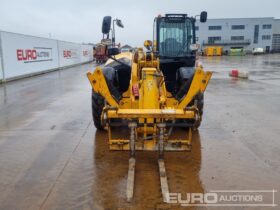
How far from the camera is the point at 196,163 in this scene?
15.2 ft

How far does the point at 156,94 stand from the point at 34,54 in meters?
17.0

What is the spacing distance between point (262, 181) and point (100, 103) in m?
3.32

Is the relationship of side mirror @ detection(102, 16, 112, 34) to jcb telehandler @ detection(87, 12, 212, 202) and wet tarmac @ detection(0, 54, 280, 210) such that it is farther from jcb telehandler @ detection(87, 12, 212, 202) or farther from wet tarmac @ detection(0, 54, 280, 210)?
wet tarmac @ detection(0, 54, 280, 210)

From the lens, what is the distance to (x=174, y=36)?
305 inches

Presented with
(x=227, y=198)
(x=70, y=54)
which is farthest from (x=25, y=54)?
(x=227, y=198)

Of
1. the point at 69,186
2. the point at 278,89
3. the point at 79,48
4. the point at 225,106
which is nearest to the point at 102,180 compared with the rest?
the point at 69,186

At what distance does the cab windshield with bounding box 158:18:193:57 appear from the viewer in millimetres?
7680

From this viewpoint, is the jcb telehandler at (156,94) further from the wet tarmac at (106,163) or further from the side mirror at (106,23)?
the wet tarmac at (106,163)

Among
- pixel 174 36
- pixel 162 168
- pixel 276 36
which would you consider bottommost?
pixel 162 168

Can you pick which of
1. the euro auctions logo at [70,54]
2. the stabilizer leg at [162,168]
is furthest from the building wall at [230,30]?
the stabilizer leg at [162,168]

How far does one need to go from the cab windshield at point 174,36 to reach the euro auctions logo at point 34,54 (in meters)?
12.3

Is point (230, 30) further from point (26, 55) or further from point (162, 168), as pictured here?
point (162, 168)

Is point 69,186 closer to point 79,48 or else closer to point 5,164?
point 5,164

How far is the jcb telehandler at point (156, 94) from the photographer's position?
4.39 metres
